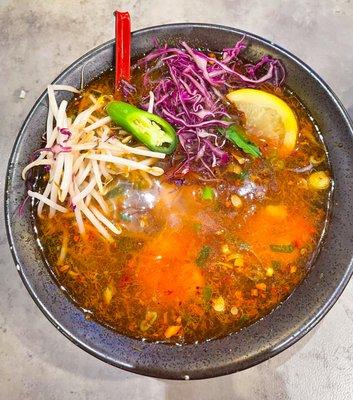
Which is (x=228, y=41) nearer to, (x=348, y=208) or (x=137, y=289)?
(x=348, y=208)

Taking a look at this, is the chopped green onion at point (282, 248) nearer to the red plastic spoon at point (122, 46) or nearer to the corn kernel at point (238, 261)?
the corn kernel at point (238, 261)

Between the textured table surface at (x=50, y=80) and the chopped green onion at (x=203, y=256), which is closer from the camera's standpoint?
the chopped green onion at (x=203, y=256)

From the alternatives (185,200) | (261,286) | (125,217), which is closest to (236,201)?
(185,200)

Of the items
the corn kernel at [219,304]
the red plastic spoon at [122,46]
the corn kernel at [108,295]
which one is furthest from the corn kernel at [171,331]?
the red plastic spoon at [122,46]

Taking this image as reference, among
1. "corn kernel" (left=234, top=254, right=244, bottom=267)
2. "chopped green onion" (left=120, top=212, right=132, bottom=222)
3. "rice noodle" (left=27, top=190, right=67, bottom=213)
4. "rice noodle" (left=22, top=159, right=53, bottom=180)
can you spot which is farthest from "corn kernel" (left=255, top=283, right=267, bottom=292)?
"rice noodle" (left=22, top=159, right=53, bottom=180)

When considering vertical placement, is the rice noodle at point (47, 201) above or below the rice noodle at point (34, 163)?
below

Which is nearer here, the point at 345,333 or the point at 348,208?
the point at 348,208

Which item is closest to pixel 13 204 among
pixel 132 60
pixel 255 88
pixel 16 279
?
pixel 16 279
